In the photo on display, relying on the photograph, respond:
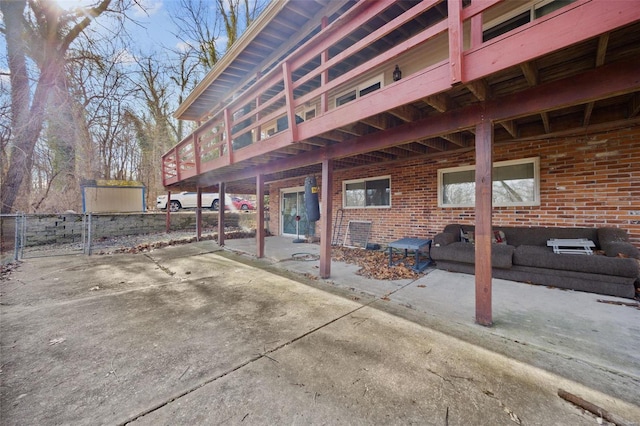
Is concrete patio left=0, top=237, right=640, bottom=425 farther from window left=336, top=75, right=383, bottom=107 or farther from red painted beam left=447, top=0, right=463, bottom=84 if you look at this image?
window left=336, top=75, right=383, bottom=107

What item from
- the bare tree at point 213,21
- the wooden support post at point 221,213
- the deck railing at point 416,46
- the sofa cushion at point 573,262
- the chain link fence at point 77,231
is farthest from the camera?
the bare tree at point 213,21

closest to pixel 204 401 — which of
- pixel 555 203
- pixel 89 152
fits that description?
pixel 555 203

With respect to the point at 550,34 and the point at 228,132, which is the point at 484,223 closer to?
the point at 550,34

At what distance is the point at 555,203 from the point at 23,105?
44.1 ft

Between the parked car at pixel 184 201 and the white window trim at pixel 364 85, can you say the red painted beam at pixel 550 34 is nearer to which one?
the white window trim at pixel 364 85

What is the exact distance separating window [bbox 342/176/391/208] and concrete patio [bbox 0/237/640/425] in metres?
3.29

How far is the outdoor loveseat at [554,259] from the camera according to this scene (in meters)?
3.22

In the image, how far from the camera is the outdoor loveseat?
3223 mm

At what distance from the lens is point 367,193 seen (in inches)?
280

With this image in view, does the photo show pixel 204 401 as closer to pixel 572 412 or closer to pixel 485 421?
pixel 485 421

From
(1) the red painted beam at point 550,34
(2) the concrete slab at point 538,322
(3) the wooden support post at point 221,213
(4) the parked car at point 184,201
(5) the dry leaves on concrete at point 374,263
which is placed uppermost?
(1) the red painted beam at point 550,34

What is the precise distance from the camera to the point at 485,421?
4.77 feet

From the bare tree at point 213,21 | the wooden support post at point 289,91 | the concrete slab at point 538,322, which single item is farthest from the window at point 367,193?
the bare tree at point 213,21

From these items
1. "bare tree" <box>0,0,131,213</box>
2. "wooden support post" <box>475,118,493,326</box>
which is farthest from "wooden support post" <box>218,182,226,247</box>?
"wooden support post" <box>475,118,493,326</box>
